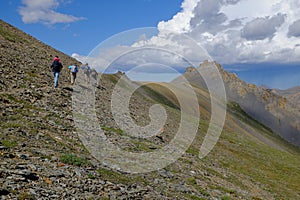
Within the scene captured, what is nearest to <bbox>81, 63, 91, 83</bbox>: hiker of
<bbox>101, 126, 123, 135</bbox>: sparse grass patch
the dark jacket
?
the dark jacket

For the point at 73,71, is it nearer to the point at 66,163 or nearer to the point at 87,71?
the point at 87,71

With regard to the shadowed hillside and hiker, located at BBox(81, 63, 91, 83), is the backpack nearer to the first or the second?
the shadowed hillside

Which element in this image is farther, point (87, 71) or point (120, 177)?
point (87, 71)

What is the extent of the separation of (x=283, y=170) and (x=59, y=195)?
4732 cm

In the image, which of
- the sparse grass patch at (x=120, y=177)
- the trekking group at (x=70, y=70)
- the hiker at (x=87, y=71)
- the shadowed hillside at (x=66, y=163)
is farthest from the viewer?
the hiker at (x=87, y=71)

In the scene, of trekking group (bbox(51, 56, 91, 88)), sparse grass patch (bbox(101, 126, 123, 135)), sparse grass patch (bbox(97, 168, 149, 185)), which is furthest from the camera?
trekking group (bbox(51, 56, 91, 88))

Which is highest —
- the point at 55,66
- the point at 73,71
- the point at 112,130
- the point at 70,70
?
the point at 70,70

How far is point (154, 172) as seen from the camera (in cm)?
2131

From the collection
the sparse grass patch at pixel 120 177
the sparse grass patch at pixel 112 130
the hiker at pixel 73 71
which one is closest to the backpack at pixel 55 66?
the hiker at pixel 73 71

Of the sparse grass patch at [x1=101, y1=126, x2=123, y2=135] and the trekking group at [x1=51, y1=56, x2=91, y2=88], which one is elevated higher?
the trekking group at [x1=51, y1=56, x2=91, y2=88]

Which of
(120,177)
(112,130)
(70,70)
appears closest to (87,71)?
(70,70)

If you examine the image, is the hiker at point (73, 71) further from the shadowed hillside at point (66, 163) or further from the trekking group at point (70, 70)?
the shadowed hillside at point (66, 163)

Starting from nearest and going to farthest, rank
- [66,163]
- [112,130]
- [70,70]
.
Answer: [66,163], [112,130], [70,70]

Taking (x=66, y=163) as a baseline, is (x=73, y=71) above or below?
above
